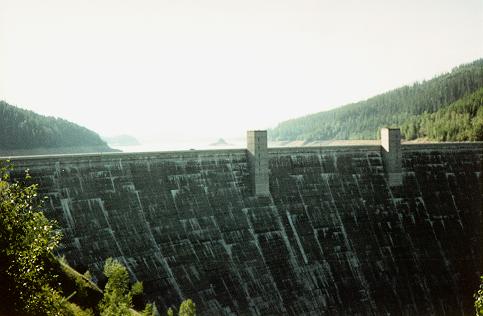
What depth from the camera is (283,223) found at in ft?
126

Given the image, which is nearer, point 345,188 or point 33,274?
point 33,274

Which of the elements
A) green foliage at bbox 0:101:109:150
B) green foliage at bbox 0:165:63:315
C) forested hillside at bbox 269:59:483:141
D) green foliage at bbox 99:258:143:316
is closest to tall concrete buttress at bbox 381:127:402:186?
green foliage at bbox 99:258:143:316

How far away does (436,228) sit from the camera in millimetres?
43969

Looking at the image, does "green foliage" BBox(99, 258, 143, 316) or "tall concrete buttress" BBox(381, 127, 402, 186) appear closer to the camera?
"green foliage" BBox(99, 258, 143, 316)

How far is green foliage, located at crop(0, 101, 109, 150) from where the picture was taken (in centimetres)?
10288

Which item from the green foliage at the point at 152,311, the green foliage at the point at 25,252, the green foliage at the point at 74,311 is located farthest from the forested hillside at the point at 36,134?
the green foliage at the point at 25,252

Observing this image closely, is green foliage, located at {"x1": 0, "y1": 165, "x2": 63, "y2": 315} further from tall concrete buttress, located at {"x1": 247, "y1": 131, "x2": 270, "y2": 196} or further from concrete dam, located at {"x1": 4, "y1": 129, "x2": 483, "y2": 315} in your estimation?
tall concrete buttress, located at {"x1": 247, "y1": 131, "x2": 270, "y2": 196}

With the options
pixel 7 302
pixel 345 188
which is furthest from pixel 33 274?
pixel 345 188

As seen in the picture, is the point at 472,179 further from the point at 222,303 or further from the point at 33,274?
the point at 33,274

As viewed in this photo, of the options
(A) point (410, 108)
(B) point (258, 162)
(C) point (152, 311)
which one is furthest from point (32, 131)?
(A) point (410, 108)

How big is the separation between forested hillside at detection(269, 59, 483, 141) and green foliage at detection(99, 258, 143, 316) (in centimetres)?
8639

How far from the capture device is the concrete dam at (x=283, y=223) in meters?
31.0

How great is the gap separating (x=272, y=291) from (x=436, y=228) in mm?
17236

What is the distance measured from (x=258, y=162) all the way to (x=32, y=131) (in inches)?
3319
